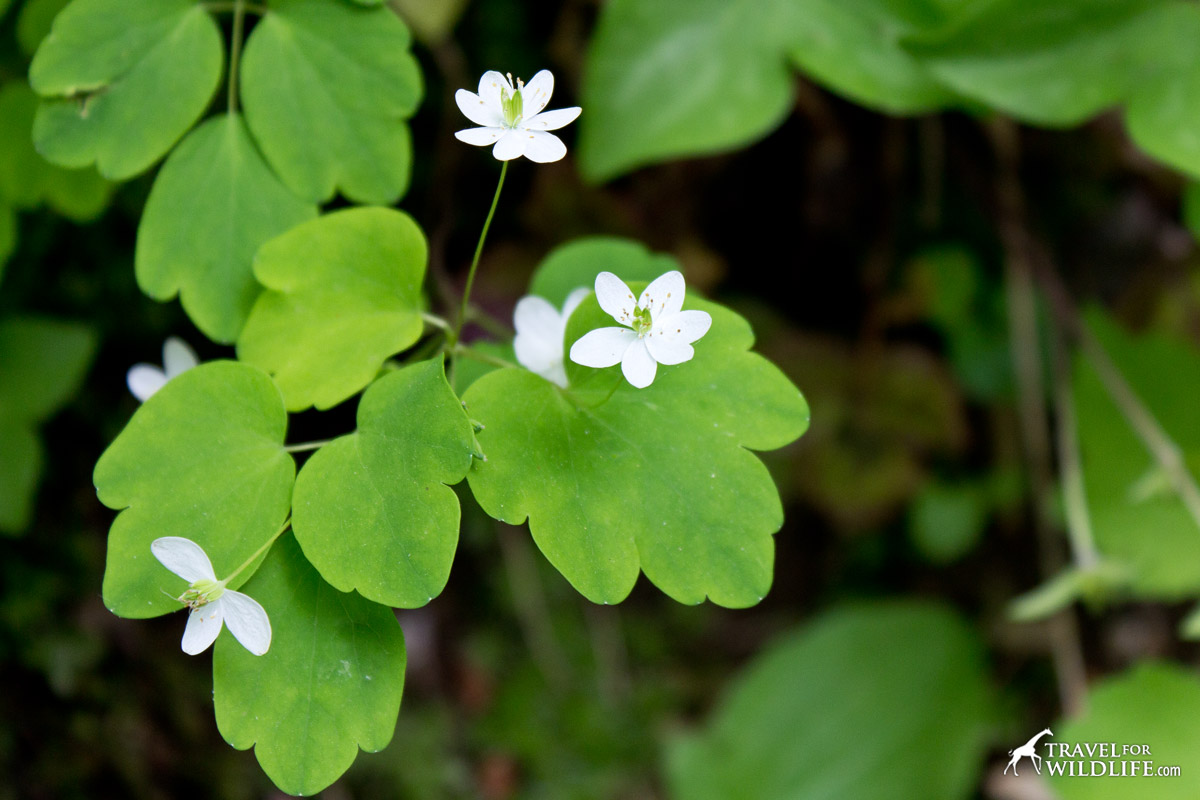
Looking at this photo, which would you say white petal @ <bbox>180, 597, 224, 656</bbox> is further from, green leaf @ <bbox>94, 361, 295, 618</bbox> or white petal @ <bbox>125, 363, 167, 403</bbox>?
white petal @ <bbox>125, 363, 167, 403</bbox>

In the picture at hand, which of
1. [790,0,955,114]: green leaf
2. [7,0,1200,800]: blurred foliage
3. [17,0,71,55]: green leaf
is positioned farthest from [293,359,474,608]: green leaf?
[790,0,955,114]: green leaf

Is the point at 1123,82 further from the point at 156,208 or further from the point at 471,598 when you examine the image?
the point at 471,598

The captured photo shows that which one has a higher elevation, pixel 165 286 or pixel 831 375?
pixel 165 286

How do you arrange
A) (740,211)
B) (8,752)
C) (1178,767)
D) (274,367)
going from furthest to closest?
(740,211)
(1178,767)
(8,752)
(274,367)

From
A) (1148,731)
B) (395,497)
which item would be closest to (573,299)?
(395,497)

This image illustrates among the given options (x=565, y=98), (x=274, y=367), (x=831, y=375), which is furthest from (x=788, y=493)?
(x=274, y=367)

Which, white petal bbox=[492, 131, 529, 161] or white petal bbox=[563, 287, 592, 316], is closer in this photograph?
white petal bbox=[492, 131, 529, 161]
